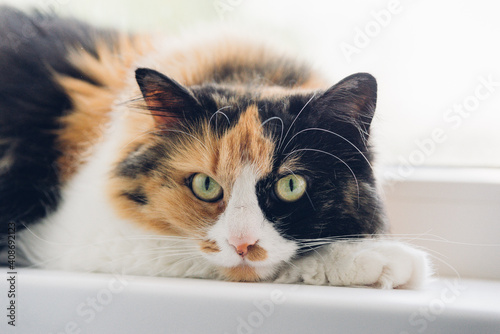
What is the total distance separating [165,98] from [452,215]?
2.64 feet

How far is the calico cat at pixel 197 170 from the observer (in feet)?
2.94

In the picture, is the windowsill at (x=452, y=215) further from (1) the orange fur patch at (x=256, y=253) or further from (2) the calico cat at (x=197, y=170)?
(1) the orange fur patch at (x=256, y=253)

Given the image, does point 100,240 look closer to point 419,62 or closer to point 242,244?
point 242,244

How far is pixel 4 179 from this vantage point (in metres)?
1.22

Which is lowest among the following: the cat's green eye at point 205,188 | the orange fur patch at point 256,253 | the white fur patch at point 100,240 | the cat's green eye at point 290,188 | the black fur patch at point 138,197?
the white fur patch at point 100,240

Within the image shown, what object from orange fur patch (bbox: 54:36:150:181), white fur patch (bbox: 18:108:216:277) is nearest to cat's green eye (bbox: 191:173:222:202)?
white fur patch (bbox: 18:108:216:277)

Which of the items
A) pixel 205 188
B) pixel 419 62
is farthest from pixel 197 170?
pixel 419 62

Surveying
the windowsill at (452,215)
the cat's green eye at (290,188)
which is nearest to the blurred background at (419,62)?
the windowsill at (452,215)

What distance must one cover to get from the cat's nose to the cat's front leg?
0.10 m

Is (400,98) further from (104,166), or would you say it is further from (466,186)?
(104,166)

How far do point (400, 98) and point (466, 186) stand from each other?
0.94 ft

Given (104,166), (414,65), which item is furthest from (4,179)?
(414,65)

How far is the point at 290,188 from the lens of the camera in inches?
36.1

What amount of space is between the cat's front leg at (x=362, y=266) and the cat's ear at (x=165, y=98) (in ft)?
1.33
